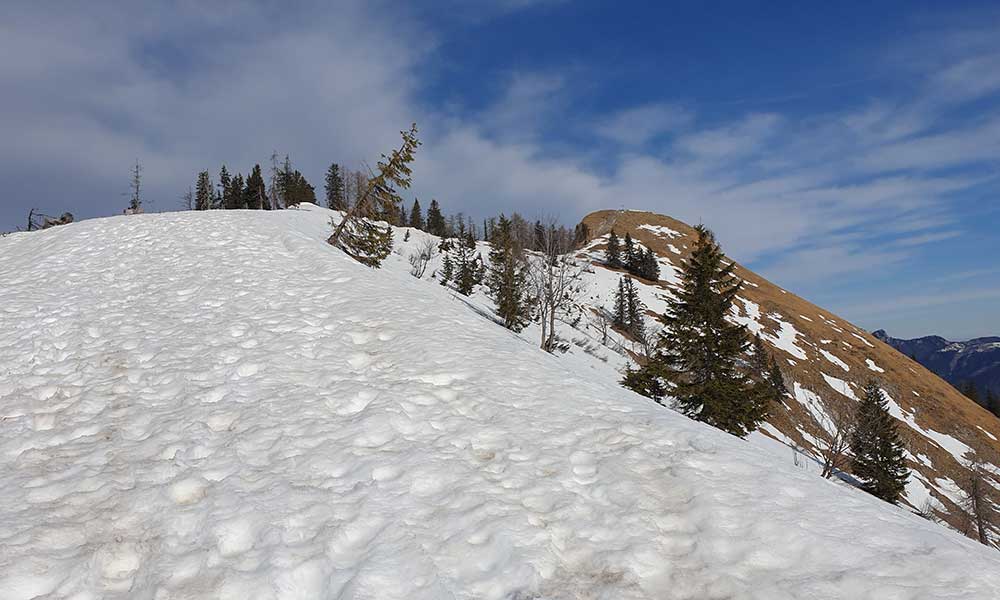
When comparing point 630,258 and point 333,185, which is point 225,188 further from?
point 630,258

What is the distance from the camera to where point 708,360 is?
71.7 ft

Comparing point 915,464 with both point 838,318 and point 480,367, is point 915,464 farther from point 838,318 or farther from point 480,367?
point 480,367

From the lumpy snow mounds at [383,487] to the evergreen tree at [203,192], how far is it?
87652mm

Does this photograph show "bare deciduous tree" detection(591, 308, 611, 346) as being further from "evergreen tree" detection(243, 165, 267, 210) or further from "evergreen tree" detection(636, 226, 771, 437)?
"evergreen tree" detection(243, 165, 267, 210)

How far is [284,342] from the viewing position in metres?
7.23

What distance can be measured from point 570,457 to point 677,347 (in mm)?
19599

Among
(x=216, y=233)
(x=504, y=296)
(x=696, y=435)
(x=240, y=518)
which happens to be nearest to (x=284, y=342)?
(x=240, y=518)

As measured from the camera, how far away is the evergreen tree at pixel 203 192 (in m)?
81.0

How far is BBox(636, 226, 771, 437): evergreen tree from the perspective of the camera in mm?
20641

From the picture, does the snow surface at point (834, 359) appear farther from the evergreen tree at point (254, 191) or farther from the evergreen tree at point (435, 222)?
the evergreen tree at point (254, 191)

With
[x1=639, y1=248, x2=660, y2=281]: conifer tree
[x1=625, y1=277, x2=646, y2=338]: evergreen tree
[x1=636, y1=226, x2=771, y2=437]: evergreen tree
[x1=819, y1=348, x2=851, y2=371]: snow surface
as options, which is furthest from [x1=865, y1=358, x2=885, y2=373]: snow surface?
[x1=636, y1=226, x2=771, y2=437]: evergreen tree

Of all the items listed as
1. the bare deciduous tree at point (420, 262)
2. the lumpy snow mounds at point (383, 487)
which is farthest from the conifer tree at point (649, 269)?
the lumpy snow mounds at point (383, 487)

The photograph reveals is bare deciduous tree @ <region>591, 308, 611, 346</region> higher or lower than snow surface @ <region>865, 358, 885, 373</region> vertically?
higher

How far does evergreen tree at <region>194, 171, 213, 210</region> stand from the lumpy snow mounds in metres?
87.7
